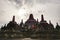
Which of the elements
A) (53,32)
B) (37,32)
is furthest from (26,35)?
(53,32)

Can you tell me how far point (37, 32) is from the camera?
1282 inches

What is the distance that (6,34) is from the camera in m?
31.9

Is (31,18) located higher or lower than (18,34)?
higher

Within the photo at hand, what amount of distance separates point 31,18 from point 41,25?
31.0ft

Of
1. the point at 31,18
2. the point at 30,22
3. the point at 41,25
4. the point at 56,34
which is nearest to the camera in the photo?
the point at 56,34

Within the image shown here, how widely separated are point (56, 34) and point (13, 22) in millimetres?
22712

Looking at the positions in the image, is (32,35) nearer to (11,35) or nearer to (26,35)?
(26,35)

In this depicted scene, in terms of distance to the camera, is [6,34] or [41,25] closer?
[6,34]

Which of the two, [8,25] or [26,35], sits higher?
[8,25]

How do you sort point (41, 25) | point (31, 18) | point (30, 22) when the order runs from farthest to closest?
point (31, 18) → point (30, 22) → point (41, 25)

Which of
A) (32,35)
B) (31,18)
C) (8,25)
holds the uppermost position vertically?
(31,18)

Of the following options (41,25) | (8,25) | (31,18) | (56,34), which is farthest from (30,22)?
(56,34)

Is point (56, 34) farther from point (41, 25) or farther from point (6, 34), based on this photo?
point (6, 34)

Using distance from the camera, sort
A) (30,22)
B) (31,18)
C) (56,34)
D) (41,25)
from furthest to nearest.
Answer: (31,18), (30,22), (41,25), (56,34)
